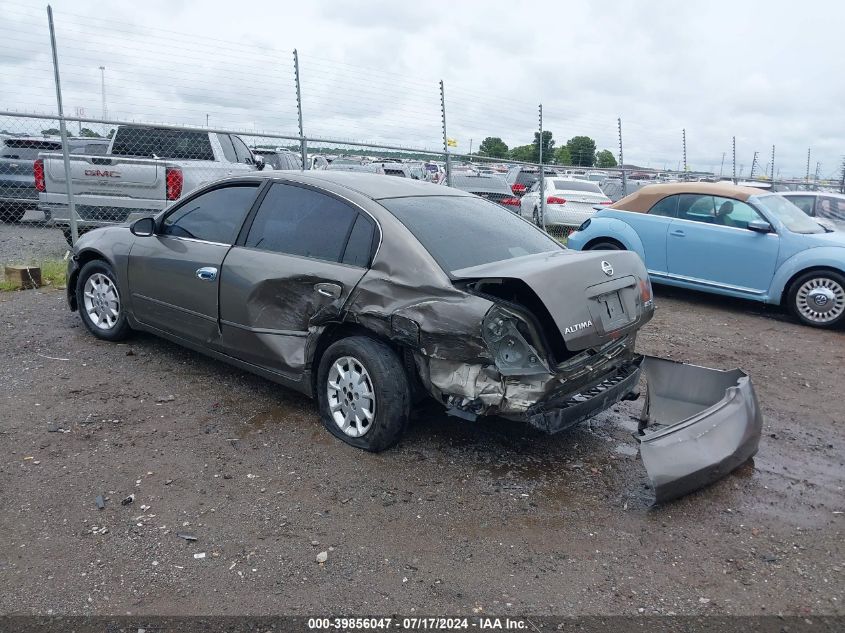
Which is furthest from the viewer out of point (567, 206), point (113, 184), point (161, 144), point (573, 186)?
point (573, 186)

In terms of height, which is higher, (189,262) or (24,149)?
(24,149)

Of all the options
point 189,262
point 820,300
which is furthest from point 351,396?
point 820,300

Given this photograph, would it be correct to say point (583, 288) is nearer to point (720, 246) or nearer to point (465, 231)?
point (465, 231)

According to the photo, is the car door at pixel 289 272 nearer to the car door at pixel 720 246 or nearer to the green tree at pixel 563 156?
the car door at pixel 720 246

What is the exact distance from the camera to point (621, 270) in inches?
168

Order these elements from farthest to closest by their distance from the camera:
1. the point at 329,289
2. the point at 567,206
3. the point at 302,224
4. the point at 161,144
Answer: the point at 567,206
the point at 161,144
the point at 302,224
the point at 329,289

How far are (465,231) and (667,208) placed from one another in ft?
18.1

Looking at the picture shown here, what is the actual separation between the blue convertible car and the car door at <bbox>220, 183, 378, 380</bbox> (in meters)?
5.58

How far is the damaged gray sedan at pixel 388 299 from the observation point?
Answer: 378cm

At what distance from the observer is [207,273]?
16.2 ft

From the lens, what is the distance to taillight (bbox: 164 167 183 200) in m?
9.75

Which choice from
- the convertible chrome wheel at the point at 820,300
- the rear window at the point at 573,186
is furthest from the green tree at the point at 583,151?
the convertible chrome wheel at the point at 820,300

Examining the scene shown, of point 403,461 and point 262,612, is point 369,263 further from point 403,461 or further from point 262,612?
point 262,612

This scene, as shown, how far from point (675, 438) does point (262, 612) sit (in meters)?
2.19
